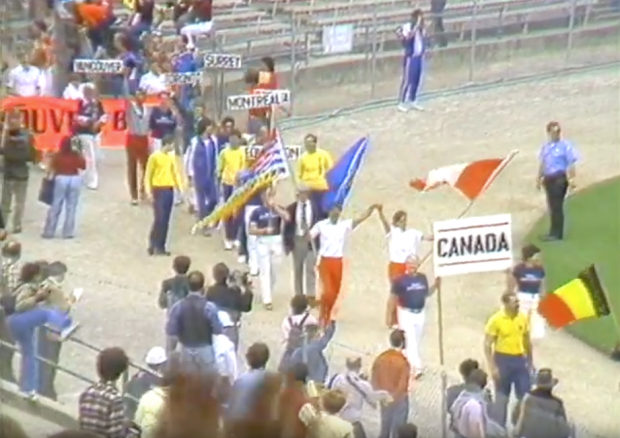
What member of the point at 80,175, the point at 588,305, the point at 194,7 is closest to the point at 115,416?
the point at 588,305

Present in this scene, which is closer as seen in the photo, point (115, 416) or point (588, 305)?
point (115, 416)

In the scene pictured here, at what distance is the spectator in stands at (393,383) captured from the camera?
516 inches

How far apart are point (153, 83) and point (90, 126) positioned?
1561 millimetres

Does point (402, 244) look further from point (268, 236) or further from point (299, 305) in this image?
point (299, 305)

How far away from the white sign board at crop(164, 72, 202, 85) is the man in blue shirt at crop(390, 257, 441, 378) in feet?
25.3

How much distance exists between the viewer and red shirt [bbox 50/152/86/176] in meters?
19.5

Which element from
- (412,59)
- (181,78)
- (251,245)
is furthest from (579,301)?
(412,59)

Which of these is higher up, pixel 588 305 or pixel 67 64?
pixel 67 64

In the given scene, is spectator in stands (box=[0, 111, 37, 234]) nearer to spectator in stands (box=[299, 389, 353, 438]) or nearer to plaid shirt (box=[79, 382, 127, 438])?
spectator in stands (box=[299, 389, 353, 438])

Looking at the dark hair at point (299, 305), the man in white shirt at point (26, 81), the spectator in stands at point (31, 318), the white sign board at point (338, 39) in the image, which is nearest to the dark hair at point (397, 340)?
the dark hair at point (299, 305)

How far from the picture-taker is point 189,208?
21.5 meters

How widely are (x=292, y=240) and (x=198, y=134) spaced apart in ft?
9.69

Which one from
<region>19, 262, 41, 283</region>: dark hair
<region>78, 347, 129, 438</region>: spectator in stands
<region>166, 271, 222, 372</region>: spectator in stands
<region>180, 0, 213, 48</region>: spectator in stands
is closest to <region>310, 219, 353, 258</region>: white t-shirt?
<region>166, 271, 222, 372</region>: spectator in stands

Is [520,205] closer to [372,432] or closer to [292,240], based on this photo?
[292,240]
